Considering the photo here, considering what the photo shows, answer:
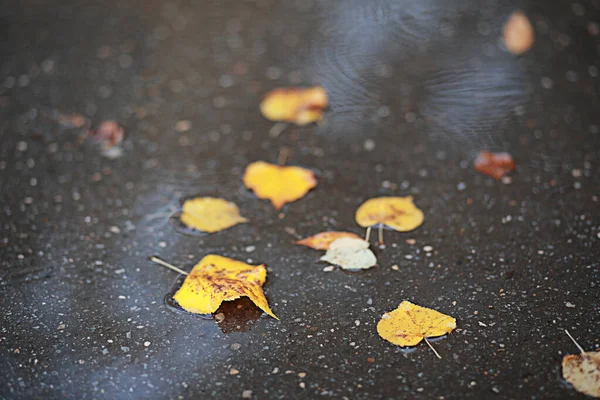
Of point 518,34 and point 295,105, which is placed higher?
point 518,34

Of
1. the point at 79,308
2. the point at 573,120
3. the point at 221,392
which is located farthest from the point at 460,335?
the point at 573,120

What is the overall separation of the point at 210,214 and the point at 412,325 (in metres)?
0.65

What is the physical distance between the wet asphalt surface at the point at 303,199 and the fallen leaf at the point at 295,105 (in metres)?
0.05

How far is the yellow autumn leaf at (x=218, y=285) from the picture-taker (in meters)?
1.38

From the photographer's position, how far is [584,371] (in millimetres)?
1228

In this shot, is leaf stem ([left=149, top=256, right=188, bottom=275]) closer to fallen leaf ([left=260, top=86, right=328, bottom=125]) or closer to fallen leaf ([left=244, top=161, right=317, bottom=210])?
fallen leaf ([left=244, top=161, right=317, bottom=210])

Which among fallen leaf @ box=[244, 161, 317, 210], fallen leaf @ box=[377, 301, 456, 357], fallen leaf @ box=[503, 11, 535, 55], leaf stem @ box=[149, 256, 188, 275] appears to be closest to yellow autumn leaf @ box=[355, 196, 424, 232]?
fallen leaf @ box=[244, 161, 317, 210]

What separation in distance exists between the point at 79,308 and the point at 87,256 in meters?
0.18

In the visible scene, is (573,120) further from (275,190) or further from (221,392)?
(221,392)

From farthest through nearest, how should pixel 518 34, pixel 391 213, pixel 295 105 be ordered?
pixel 518 34 → pixel 295 105 → pixel 391 213

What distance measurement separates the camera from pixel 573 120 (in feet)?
6.64

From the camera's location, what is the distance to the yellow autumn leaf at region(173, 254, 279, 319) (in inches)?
54.2

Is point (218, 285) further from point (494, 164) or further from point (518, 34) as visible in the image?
point (518, 34)

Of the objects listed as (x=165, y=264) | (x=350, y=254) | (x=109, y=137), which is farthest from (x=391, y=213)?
(x=109, y=137)
